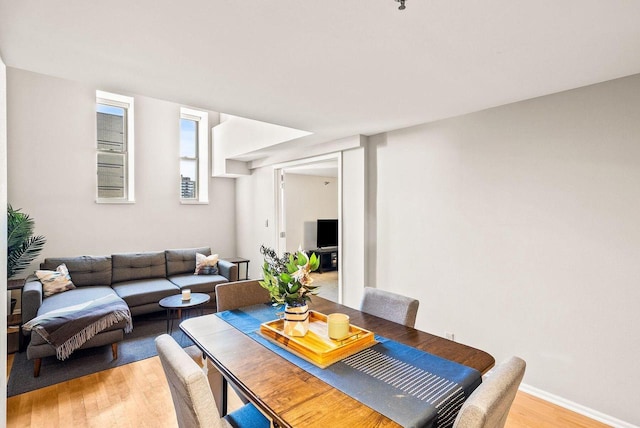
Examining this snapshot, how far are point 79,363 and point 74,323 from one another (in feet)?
1.37

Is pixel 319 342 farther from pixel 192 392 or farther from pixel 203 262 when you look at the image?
pixel 203 262

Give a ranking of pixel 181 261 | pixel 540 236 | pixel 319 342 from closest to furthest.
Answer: pixel 319 342, pixel 540 236, pixel 181 261

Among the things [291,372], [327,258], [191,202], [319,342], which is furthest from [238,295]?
[327,258]

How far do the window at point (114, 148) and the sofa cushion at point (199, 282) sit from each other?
152cm

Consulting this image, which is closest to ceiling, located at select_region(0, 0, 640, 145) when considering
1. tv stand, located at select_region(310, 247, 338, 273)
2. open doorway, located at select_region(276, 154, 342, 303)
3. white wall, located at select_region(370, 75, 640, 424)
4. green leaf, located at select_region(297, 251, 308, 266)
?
white wall, located at select_region(370, 75, 640, 424)

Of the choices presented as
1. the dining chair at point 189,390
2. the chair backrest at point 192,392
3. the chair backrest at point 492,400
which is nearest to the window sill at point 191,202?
the dining chair at point 189,390

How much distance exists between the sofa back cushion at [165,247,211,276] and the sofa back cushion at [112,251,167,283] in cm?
8

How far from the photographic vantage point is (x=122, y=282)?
4.29 m

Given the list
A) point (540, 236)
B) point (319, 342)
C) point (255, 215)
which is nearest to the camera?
point (319, 342)

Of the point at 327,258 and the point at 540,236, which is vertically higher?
the point at 540,236

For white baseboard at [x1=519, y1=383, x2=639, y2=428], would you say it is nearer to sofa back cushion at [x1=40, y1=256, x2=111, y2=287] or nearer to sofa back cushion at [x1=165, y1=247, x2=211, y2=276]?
sofa back cushion at [x1=165, y1=247, x2=211, y2=276]

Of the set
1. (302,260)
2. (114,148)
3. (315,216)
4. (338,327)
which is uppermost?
(114,148)

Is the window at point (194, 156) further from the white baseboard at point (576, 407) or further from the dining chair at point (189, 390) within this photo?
the white baseboard at point (576, 407)

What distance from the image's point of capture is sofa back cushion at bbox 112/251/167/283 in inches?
170
